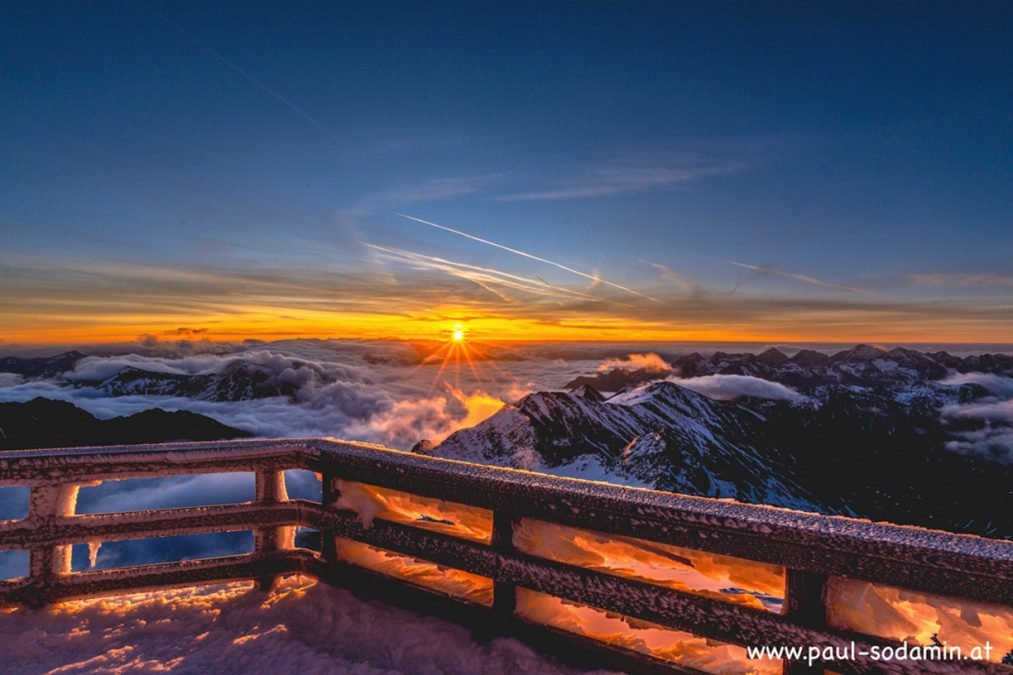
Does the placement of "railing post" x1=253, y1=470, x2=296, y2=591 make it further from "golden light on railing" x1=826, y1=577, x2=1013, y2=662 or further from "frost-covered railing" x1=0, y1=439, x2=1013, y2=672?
"golden light on railing" x1=826, y1=577, x2=1013, y2=662

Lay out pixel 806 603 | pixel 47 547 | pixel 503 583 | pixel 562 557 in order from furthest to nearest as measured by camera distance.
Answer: pixel 47 547 < pixel 503 583 < pixel 562 557 < pixel 806 603

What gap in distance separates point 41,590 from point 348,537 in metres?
2.27

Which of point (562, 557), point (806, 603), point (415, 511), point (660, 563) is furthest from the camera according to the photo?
point (415, 511)

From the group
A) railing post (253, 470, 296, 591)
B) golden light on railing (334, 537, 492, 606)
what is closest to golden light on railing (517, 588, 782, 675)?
golden light on railing (334, 537, 492, 606)

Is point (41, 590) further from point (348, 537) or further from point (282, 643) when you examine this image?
point (348, 537)

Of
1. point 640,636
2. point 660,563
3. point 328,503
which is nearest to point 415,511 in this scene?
point 328,503

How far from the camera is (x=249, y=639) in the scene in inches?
168

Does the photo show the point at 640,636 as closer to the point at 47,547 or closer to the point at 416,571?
the point at 416,571

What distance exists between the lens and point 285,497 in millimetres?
5090

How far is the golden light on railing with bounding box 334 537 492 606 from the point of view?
172 inches

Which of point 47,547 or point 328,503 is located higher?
point 328,503

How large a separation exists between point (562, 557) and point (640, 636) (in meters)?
0.65

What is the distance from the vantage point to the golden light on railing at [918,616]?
2568mm

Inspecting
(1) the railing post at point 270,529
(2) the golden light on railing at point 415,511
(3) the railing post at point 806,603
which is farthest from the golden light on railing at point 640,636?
(1) the railing post at point 270,529
